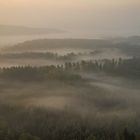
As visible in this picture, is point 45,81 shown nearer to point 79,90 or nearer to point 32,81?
point 32,81

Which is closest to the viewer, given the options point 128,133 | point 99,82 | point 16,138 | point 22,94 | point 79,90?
point 16,138

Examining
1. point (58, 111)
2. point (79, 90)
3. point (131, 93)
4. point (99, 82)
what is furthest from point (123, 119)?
point (99, 82)

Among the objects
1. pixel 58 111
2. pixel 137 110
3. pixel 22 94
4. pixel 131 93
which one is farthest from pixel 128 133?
pixel 131 93

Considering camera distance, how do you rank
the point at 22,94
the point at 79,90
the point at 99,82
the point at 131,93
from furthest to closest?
the point at 99,82
the point at 131,93
the point at 79,90
the point at 22,94

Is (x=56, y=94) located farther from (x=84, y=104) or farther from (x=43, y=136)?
(x=43, y=136)

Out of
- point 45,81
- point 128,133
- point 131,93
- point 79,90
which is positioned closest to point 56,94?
point 79,90

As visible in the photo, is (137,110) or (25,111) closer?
(25,111)

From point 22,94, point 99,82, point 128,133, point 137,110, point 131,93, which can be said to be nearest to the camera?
point 128,133

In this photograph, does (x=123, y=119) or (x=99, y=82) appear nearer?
(x=123, y=119)

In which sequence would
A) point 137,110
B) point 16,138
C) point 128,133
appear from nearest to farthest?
point 16,138, point 128,133, point 137,110
